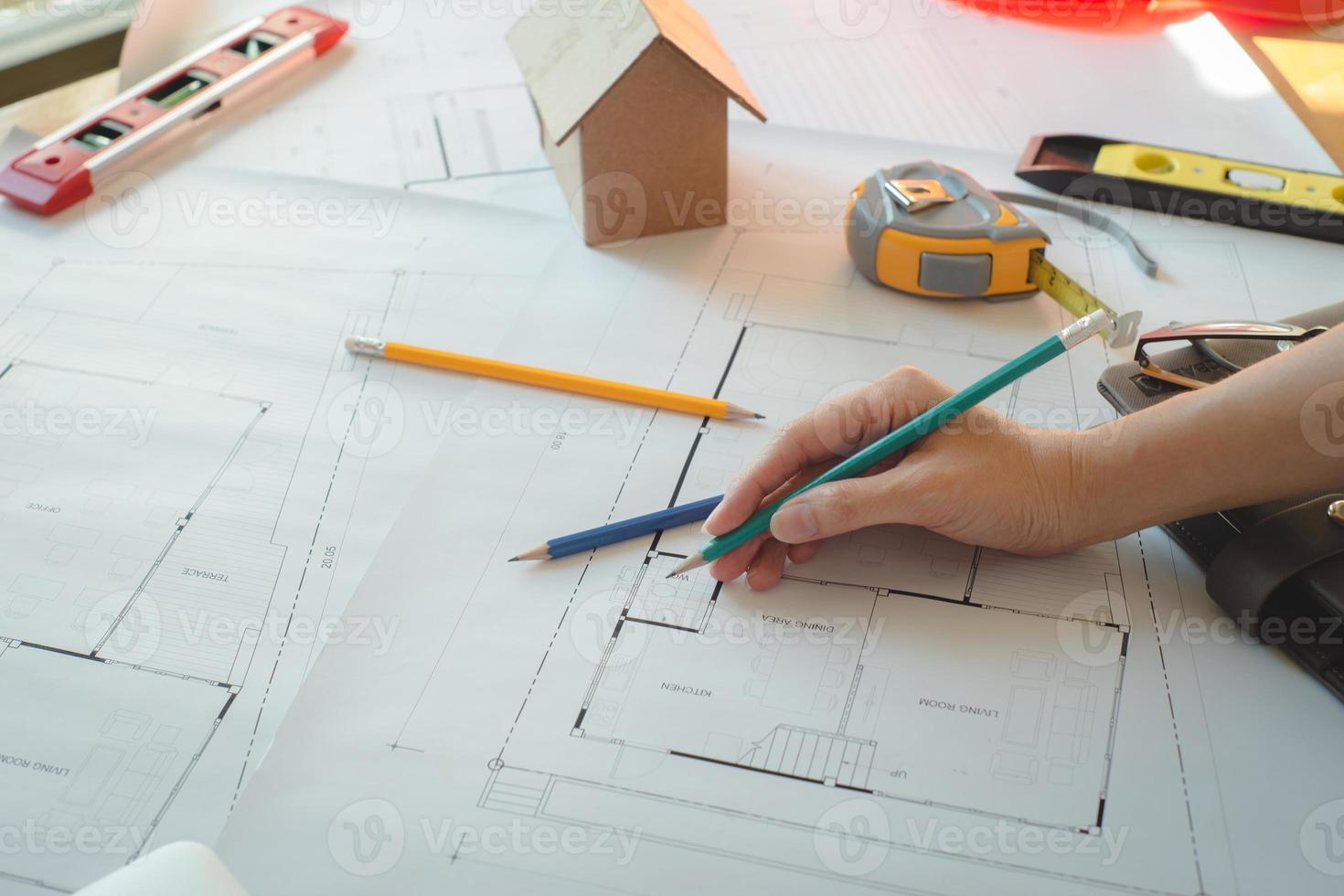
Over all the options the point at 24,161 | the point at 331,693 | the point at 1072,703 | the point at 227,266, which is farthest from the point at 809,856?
the point at 24,161

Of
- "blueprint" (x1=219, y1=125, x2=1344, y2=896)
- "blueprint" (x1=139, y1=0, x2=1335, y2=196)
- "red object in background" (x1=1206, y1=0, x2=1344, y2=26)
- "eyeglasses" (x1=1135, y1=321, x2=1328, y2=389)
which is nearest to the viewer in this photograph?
"blueprint" (x1=219, y1=125, x2=1344, y2=896)

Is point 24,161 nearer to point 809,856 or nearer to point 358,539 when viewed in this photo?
point 358,539

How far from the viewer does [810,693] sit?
0.75 m

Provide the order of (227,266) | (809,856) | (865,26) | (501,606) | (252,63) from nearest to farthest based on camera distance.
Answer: (809,856) → (501,606) → (227,266) → (252,63) → (865,26)

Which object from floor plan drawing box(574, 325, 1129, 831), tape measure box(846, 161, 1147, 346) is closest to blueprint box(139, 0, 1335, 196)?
tape measure box(846, 161, 1147, 346)

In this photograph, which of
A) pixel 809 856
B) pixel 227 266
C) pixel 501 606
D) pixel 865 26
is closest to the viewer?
pixel 809 856

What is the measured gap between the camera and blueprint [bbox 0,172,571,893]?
0.73 metres

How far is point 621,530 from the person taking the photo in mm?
862

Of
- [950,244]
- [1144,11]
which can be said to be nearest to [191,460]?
[950,244]

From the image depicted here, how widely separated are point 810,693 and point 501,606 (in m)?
0.24

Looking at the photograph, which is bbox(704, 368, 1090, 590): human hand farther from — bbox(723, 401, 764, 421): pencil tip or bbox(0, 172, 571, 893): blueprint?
bbox(0, 172, 571, 893): blueprint

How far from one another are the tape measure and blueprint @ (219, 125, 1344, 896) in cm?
14

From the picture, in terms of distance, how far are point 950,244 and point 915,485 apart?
0.36 meters

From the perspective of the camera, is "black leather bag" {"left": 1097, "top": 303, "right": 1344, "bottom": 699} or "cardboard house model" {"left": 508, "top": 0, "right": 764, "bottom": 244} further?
"cardboard house model" {"left": 508, "top": 0, "right": 764, "bottom": 244}
